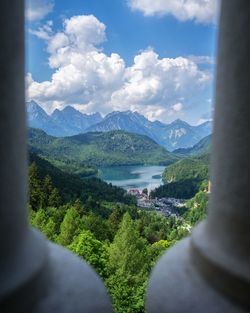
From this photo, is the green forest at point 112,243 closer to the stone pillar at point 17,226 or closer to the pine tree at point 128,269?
the pine tree at point 128,269

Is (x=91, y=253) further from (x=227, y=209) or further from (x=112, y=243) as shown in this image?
(x=227, y=209)

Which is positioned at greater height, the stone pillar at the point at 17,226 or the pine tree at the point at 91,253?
the stone pillar at the point at 17,226

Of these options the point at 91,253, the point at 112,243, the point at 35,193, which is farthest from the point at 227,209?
the point at 35,193

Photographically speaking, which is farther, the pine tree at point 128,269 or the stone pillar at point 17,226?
the pine tree at point 128,269

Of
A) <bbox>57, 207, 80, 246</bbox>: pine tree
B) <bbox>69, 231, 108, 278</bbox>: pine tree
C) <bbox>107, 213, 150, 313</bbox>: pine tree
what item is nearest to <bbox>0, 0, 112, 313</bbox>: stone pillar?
<bbox>107, 213, 150, 313</bbox>: pine tree

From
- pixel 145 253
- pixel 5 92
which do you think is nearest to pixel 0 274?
pixel 5 92

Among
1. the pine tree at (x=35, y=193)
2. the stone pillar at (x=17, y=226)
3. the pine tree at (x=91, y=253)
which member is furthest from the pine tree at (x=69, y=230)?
the stone pillar at (x=17, y=226)

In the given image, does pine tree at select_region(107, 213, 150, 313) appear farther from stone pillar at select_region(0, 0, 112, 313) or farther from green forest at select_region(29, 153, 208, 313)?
stone pillar at select_region(0, 0, 112, 313)
